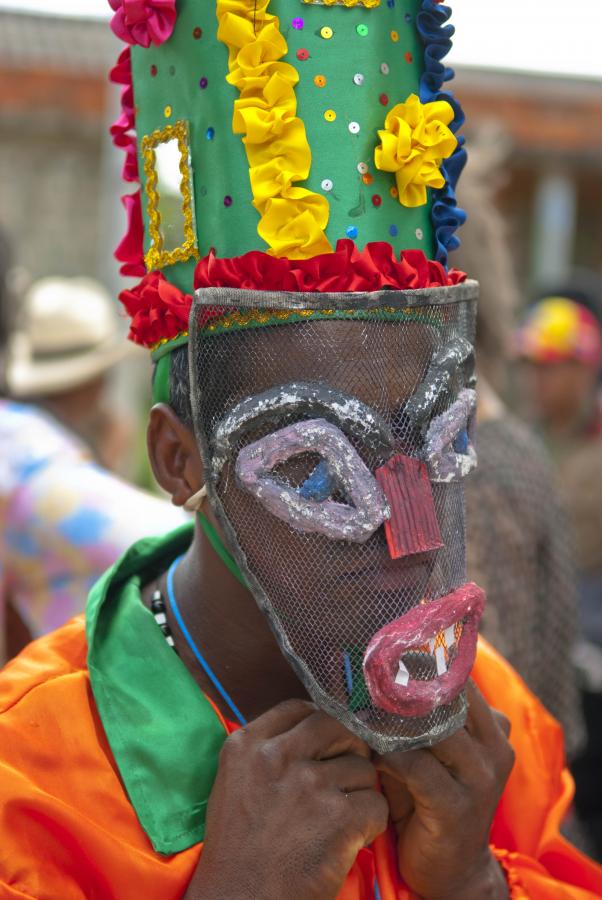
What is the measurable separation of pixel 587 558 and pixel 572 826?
6.58 ft

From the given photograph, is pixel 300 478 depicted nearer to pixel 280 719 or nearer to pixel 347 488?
pixel 347 488

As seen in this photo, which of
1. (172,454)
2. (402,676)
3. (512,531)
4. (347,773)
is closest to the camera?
(402,676)

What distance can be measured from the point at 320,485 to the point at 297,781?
52 centimetres

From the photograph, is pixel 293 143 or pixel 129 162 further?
pixel 129 162

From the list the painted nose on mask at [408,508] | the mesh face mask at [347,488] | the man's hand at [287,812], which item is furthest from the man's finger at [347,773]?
the painted nose on mask at [408,508]

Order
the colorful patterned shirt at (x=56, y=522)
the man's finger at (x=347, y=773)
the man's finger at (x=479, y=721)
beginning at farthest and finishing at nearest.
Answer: the colorful patterned shirt at (x=56, y=522) → the man's finger at (x=479, y=721) → the man's finger at (x=347, y=773)

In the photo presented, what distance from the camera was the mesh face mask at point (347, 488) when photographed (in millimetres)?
1986

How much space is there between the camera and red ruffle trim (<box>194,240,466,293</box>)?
2.03m

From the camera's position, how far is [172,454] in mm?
2295

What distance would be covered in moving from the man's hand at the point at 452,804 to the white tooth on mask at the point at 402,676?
212 mm

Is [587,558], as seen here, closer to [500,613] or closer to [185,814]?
[500,613]

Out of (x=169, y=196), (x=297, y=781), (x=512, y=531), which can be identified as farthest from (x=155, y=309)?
(x=512, y=531)

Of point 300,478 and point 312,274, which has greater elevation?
point 312,274

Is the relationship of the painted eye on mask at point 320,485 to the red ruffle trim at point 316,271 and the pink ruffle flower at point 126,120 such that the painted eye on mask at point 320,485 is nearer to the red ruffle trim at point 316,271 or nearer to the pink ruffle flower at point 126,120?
the red ruffle trim at point 316,271
